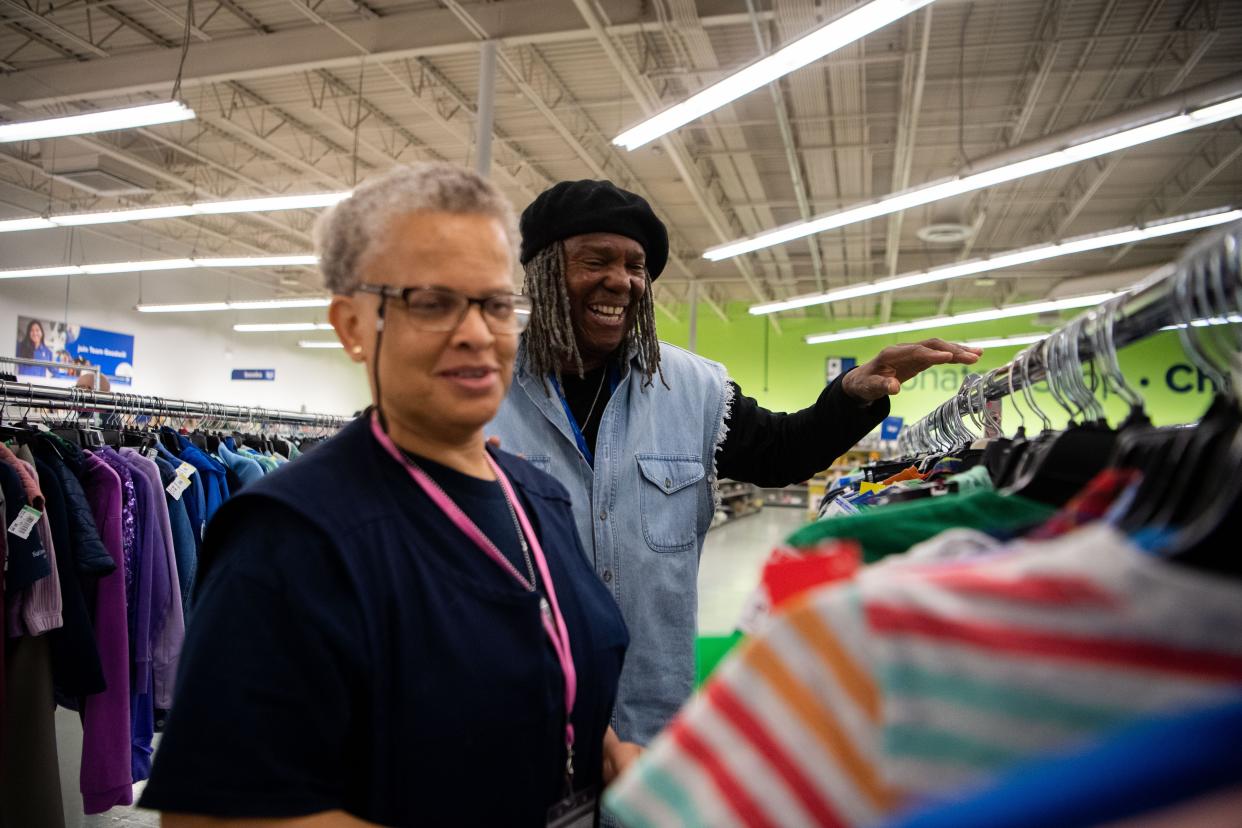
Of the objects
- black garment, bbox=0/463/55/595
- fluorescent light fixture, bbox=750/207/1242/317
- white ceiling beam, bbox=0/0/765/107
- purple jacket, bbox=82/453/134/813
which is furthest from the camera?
fluorescent light fixture, bbox=750/207/1242/317

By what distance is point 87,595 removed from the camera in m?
2.57

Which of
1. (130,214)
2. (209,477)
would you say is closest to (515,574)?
(209,477)

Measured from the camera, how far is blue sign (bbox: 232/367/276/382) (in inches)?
674

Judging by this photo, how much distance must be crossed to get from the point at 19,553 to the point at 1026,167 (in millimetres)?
7038

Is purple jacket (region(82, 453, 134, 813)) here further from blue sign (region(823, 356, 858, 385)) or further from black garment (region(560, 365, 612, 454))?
blue sign (region(823, 356, 858, 385))

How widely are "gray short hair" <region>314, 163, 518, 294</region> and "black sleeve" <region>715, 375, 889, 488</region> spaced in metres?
0.98

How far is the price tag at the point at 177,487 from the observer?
2.95 m

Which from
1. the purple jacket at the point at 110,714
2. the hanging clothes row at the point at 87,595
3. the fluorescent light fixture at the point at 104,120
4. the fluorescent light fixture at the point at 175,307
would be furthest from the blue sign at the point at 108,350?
the purple jacket at the point at 110,714

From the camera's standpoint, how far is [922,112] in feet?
30.7

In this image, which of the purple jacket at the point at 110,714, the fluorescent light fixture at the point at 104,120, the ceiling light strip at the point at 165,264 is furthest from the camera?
the ceiling light strip at the point at 165,264

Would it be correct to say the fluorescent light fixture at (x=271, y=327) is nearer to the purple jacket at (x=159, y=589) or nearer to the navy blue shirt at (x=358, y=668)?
the purple jacket at (x=159, y=589)

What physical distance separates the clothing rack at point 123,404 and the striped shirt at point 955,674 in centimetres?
307

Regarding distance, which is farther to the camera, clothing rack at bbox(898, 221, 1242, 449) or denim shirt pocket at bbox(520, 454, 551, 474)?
denim shirt pocket at bbox(520, 454, 551, 474)

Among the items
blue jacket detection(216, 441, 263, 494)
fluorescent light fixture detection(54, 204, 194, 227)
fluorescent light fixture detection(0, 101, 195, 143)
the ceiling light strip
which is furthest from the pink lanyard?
the ceiling light strip
